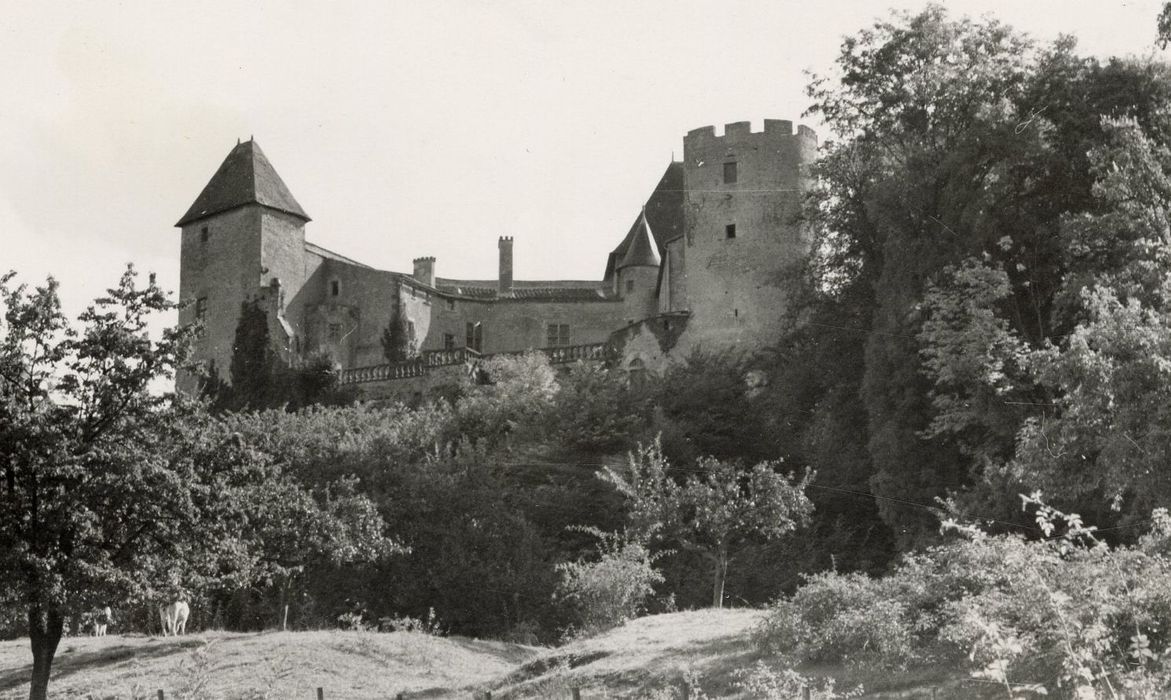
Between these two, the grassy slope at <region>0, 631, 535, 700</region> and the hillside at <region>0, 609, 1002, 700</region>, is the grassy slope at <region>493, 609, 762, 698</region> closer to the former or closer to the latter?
the hillside at <region>0, 609, 1002, 700</region>

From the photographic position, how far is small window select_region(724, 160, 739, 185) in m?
45.9

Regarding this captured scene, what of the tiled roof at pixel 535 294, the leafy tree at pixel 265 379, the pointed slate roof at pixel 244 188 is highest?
the pointed slate roof at pixel 244 188

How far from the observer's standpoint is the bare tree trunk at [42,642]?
16828 mm

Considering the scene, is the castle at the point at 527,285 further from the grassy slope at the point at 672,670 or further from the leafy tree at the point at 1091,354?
the grassy slope at the point at 672,670

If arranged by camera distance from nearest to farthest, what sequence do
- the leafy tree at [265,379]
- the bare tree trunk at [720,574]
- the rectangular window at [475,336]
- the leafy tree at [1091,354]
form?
the leafy tree at [1091,354] < the bare tree trunk at [720,574] < the leafy tree at [265,379] < the rectangular window at [475,336]

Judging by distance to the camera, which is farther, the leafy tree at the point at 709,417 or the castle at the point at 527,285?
the castle at the point at 527,285

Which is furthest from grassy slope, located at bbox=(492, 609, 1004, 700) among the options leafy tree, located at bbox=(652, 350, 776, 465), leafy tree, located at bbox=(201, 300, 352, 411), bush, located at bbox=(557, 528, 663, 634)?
leafy tree, located at bbox=(201, 300, 352, 411)

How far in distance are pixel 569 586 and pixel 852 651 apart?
9076 millimetres

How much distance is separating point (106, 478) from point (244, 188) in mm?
40386

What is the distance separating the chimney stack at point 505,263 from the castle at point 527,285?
0.07 m

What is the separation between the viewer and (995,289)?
25734 mm

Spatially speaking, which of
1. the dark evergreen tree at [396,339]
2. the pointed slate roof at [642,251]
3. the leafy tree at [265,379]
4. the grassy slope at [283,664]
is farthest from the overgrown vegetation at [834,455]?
the pointed slate roof at [642,251]

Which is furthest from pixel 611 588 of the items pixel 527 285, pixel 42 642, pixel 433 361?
pixel 527 285

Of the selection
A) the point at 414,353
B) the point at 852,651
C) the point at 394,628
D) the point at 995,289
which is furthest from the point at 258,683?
the point at 414,353
